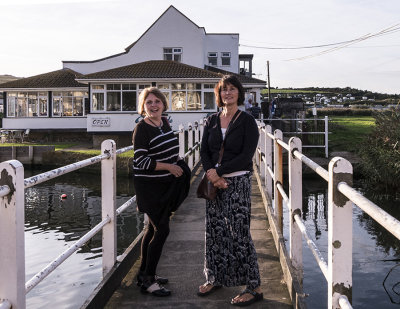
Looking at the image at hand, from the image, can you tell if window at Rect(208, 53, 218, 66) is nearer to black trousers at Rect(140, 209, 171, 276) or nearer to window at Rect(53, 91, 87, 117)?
window at Rect(53, 91, 87, 117)

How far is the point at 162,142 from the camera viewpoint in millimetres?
4238

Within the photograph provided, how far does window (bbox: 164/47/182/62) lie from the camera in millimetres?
39156

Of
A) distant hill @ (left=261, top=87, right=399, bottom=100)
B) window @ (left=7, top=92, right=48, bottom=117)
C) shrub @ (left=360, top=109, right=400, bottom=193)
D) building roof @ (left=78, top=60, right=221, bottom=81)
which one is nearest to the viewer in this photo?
shrub @ (left=360, top=109, right=400, bottom=193)

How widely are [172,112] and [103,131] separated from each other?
159 inches

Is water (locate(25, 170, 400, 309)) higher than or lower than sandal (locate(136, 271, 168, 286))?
lower

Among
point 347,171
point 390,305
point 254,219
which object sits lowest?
point 390,305

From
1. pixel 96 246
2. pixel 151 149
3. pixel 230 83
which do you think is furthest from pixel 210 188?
pixel 96 246

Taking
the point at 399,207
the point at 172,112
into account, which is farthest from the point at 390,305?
the point at 172,112

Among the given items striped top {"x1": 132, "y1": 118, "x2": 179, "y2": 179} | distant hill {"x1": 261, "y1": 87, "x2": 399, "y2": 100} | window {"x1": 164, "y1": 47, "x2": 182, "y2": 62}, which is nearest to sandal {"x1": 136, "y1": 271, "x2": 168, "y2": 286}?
striped top {"x1": 132, "y1": 118, "x2": 179, "y2": 179}

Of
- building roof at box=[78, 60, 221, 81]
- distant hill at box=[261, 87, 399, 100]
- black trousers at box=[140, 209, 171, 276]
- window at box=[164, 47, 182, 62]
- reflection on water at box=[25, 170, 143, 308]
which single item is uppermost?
distant hill at box=[261, 87, 399, 100]

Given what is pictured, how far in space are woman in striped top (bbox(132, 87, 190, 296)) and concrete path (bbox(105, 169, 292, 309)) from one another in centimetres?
16

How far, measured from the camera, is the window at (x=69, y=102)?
35562mm

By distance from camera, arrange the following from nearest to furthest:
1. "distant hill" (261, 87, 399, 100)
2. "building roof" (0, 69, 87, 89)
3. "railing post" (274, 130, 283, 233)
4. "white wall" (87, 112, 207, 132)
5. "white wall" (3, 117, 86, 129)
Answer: "railing post" (274, 130, 283, 233), "white wall" (87, 112, 207, 132), "white wall" (3, 117, 86, 129), "building roof" (0, 69, 87, 89), "distant hill" (261, 87, 399, 100)

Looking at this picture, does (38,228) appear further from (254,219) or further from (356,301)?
(356,301)
